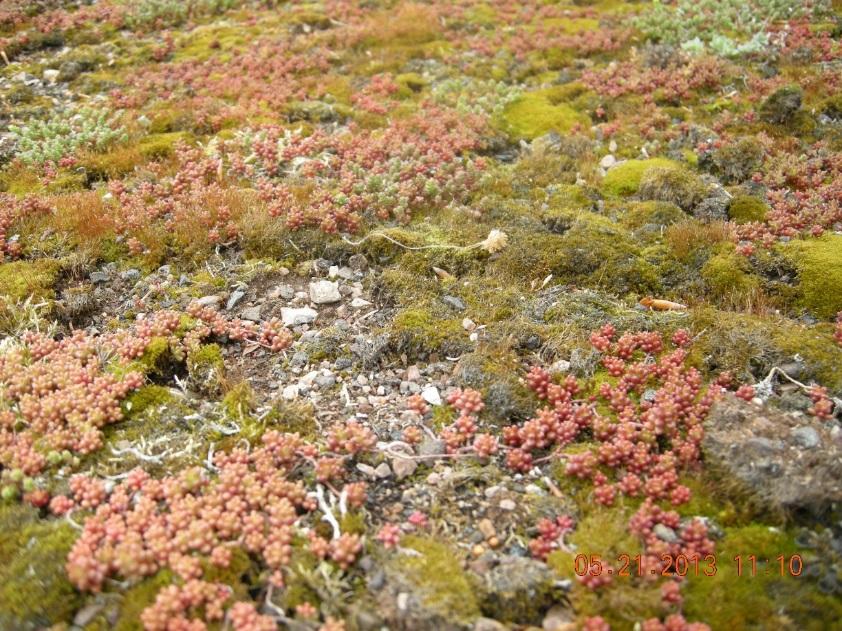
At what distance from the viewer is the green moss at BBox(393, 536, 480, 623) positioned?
4855mm

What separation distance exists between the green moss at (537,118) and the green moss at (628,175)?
5.87 feet

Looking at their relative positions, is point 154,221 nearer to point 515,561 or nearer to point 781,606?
point 515,561

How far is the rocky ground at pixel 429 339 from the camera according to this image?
5.10 metres

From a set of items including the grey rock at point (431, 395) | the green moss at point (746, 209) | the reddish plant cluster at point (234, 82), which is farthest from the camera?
the reddish plant cluster at point (234, 82)

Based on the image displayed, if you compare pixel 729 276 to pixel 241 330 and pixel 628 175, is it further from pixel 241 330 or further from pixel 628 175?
pixel 241 330

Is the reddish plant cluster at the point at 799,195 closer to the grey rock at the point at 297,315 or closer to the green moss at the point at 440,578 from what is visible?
the grey rock at the point at 297,315

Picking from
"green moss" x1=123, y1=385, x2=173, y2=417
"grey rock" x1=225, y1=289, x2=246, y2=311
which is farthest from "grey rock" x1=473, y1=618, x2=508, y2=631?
"grey rock" x1=225, y1=289, x2=246, y2=311

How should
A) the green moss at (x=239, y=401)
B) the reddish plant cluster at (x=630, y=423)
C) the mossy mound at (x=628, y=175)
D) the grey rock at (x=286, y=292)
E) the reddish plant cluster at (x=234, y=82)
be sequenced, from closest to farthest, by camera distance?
the reddish plant cluster at (x=630, y=423) → the green moss at (x=239, y=401) → the grey rock at (x=286, y=292) → the mossy mound at (x=628, y=175) → the reddish plant cluster at (x=234, y=82)

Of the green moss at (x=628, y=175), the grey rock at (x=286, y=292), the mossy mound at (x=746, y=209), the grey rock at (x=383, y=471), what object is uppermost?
the green moss at (x=628, y=175)

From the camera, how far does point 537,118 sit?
41.6ft

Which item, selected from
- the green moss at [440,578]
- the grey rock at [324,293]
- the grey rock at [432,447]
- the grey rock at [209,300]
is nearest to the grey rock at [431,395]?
the grey rock at [432,447]

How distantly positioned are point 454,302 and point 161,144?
6814 millimetres

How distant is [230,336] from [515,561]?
14.3ft

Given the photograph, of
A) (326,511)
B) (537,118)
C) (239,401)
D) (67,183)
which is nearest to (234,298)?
(239,401)
